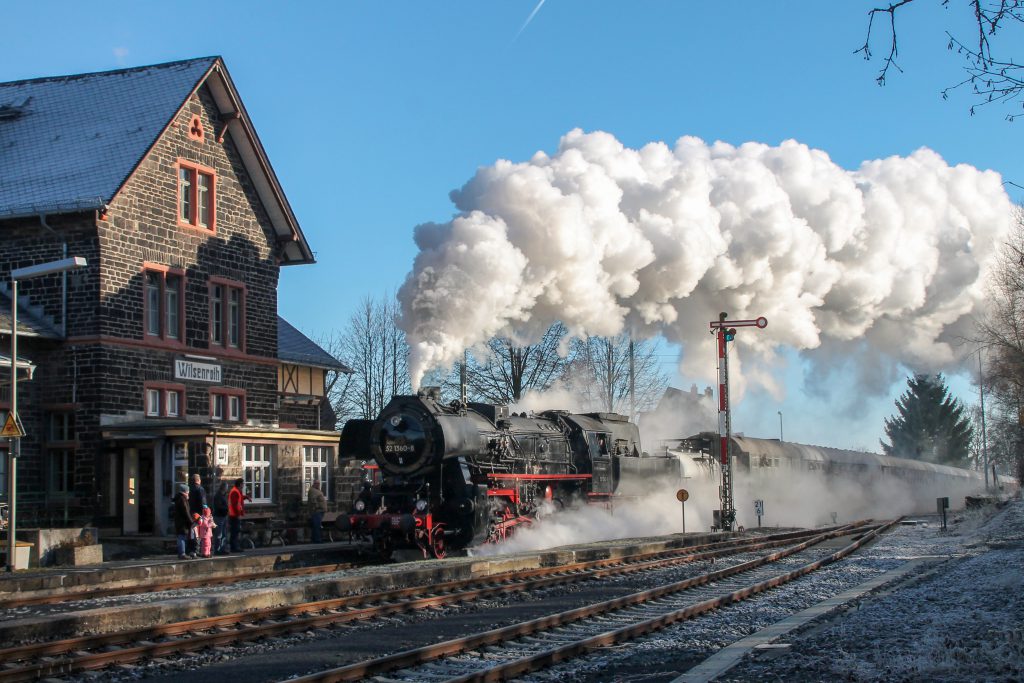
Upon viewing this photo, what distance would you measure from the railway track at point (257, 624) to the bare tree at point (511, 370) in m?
25.8

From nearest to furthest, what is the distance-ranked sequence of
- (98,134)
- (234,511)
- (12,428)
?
(12,428)
(234,511)
(98,134)

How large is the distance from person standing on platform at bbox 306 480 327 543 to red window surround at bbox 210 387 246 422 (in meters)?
3.68

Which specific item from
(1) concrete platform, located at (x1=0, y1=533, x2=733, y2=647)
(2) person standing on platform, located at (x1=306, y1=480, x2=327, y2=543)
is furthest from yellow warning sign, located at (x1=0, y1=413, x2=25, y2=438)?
(2) person standing on platform, located at (x1=306, y1=480, x2=327, y2=543)

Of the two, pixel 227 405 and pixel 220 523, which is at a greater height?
pixel 227 405

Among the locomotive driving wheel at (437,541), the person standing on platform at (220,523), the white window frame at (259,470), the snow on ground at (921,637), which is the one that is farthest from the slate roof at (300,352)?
the snow on ground at (921,637)

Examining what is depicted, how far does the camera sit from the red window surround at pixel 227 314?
28.9m

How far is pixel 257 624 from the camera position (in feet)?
39.9

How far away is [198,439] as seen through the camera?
24.4m

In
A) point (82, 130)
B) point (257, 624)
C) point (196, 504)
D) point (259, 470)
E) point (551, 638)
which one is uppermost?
point (82, 130)

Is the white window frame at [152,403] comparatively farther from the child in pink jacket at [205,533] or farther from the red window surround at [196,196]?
the child in pink jacket at [205,533]

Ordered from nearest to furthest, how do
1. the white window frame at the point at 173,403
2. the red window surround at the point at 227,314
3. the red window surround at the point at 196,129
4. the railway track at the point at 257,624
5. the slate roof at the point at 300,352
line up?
1. the railway track at the point at 257,624
2. the white window frame at the point at 173,403
3. the red window surround at the point at 196,129
4. the red window surround at the point at 227,314
5. the slate roof at the point at 300,352

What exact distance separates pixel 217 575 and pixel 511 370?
28.9 metres

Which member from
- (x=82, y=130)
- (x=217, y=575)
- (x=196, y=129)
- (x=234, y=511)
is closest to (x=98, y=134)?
(x=82, y=130)

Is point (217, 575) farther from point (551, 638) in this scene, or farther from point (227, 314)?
point (227, 314)
